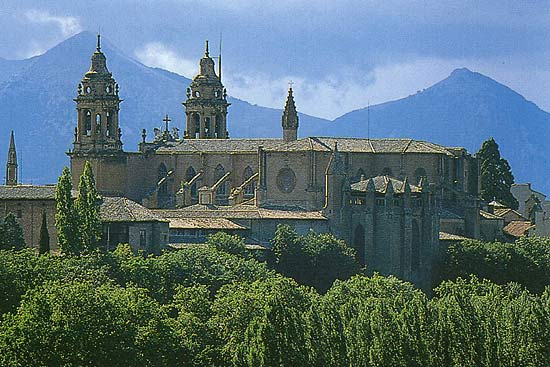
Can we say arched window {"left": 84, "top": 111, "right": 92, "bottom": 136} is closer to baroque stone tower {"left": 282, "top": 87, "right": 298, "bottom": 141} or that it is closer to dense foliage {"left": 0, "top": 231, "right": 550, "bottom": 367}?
baroque stone tower {"left": 282, "top": 87, "right": 298, "bottom": 141}

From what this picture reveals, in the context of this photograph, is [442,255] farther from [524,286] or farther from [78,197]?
[78,197]

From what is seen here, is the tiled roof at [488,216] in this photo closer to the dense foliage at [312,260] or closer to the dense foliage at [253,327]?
the dense foliage at [312,260]

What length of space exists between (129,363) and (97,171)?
61.2 meters

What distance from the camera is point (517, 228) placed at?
13100cm

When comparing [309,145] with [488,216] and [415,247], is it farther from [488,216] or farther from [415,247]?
[488,216]

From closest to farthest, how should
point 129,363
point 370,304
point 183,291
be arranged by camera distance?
point 129,363, point 370,304, point 183,291

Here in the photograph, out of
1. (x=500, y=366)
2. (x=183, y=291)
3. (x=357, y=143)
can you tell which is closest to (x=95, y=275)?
(x=183, y=291)

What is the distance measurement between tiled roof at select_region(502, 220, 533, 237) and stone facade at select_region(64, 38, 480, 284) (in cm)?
653

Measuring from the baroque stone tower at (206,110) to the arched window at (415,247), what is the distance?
34.4 metres

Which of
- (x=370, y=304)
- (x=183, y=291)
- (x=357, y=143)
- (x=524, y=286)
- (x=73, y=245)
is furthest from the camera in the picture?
(x=357, y=143)

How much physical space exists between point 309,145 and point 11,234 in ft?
96.7

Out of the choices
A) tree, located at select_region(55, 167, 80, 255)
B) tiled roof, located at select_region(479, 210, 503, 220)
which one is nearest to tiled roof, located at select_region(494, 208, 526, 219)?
tiled roof, located at select_region(479, 210, 503, 220)

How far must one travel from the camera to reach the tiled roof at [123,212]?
101 m

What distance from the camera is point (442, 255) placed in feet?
370
